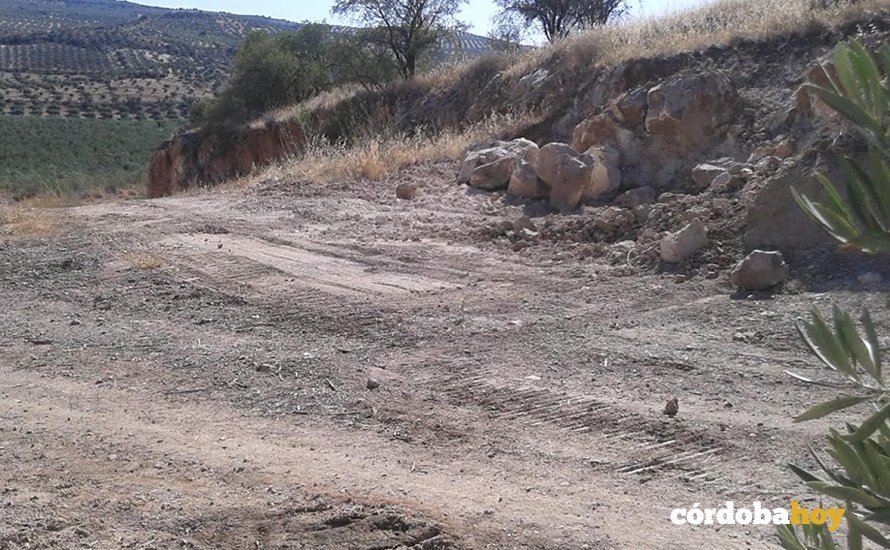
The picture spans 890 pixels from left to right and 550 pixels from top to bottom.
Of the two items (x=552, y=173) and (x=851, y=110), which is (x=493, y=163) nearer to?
(x=552, y=173)

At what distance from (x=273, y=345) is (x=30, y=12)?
13688 cm

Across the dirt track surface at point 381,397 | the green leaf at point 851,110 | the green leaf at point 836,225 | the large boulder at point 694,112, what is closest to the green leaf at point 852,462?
the green leaf at point 836,225

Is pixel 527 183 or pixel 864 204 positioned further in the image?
pixel 527 183

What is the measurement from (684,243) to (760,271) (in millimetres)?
798

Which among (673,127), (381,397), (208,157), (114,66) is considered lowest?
(208,157)

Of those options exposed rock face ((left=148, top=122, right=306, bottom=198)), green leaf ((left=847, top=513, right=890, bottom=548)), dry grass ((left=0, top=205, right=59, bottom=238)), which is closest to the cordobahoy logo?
green leaf ((left=847, top=513, right=890, bottom=548))

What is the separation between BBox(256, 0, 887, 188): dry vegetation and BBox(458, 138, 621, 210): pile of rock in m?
1.38

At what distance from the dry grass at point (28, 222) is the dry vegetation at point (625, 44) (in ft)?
9.68

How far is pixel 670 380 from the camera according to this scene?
4660 millimetres

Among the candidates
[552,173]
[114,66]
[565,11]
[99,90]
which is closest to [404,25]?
[565,11]

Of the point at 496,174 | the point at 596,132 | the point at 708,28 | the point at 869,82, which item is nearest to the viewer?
the point at 869,82

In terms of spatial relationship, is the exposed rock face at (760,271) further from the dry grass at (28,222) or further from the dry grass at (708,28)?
the dry grass at (28,222)

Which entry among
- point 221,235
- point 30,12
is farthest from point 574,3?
point 30,12

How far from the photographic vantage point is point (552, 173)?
870 cm
